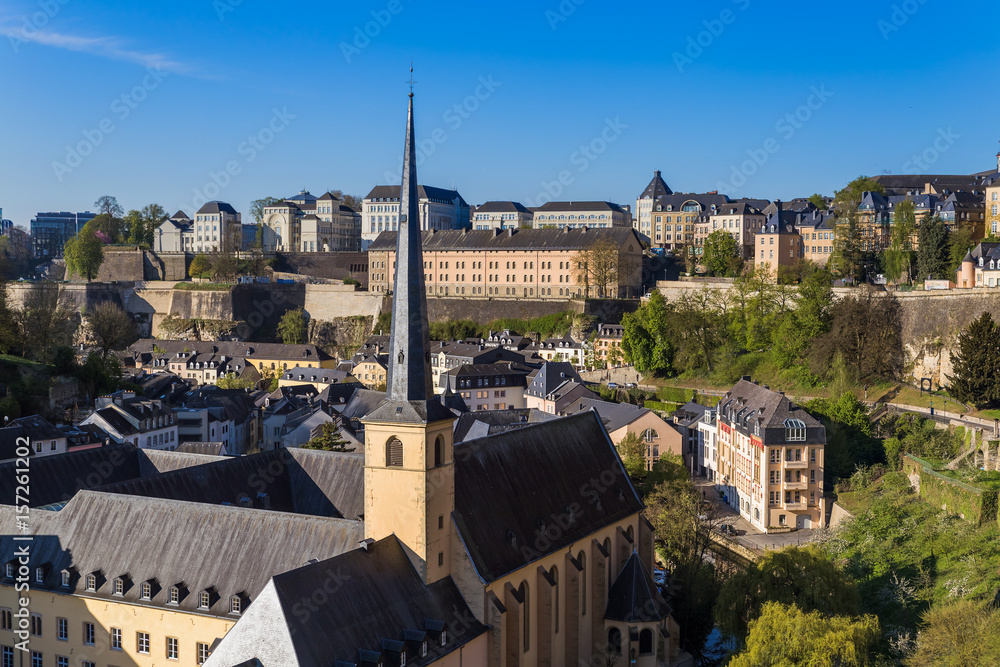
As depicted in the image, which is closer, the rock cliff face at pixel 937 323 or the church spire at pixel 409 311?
the church spire at pixel 409 311

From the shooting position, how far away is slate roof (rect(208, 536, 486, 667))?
2084 centimetres

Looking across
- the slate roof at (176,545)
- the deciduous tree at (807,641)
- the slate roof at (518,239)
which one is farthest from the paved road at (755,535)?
the slate roof at (518,239)

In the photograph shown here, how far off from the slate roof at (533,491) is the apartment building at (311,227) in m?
124

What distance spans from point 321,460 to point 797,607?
669 inches

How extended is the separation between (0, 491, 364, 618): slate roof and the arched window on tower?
1812 mm

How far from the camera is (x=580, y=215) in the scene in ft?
486

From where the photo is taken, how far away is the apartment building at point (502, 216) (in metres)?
157

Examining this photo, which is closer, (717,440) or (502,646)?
(502,646)

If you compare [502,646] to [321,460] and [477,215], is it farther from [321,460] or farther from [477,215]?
[477,215]

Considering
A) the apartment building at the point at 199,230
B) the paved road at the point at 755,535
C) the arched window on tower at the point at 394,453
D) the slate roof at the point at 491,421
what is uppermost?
the apartment building at the point at 199,230

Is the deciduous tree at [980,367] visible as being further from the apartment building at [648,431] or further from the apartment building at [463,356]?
the apartment building at [463,356]

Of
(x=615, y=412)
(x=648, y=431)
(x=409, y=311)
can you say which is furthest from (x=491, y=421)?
(x=409, y=311)

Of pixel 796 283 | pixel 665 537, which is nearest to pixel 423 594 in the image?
pixel 665 537

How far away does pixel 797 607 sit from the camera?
27.3 meters
